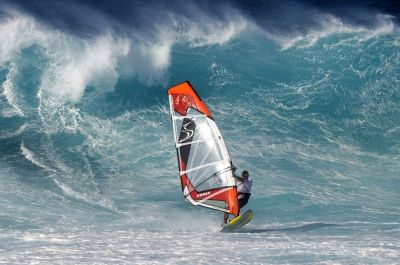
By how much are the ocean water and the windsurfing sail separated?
0.75 meters

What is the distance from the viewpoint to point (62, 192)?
14.5 m

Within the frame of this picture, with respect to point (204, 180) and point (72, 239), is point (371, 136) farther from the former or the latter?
point (72, 239)

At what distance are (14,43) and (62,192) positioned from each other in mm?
9211

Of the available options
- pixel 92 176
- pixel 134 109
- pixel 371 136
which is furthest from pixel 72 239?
pixel 371 136

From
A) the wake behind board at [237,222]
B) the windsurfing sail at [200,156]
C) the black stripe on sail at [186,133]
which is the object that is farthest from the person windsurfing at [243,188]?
the black stripe on sail at [186,133]

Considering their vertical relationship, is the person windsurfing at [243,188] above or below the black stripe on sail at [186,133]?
below

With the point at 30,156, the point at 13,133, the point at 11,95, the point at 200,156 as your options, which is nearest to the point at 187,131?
A: the point at 200,156

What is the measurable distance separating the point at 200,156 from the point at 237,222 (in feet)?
5.40

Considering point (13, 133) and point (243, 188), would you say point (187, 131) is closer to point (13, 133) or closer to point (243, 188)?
point (243, 188)

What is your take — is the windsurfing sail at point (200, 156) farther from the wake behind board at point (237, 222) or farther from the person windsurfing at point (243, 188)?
the person windsurfing at point (243, 188)

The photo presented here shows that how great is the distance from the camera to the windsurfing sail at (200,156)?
12609 millimetres

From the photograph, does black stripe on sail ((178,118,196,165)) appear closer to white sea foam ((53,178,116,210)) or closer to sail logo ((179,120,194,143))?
sail logo ((179,120,194,143))

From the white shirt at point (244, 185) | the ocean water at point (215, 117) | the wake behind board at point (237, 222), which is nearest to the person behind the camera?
the ocean water at point (215, 117)

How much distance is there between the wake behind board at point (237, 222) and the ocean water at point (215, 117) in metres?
0.33
